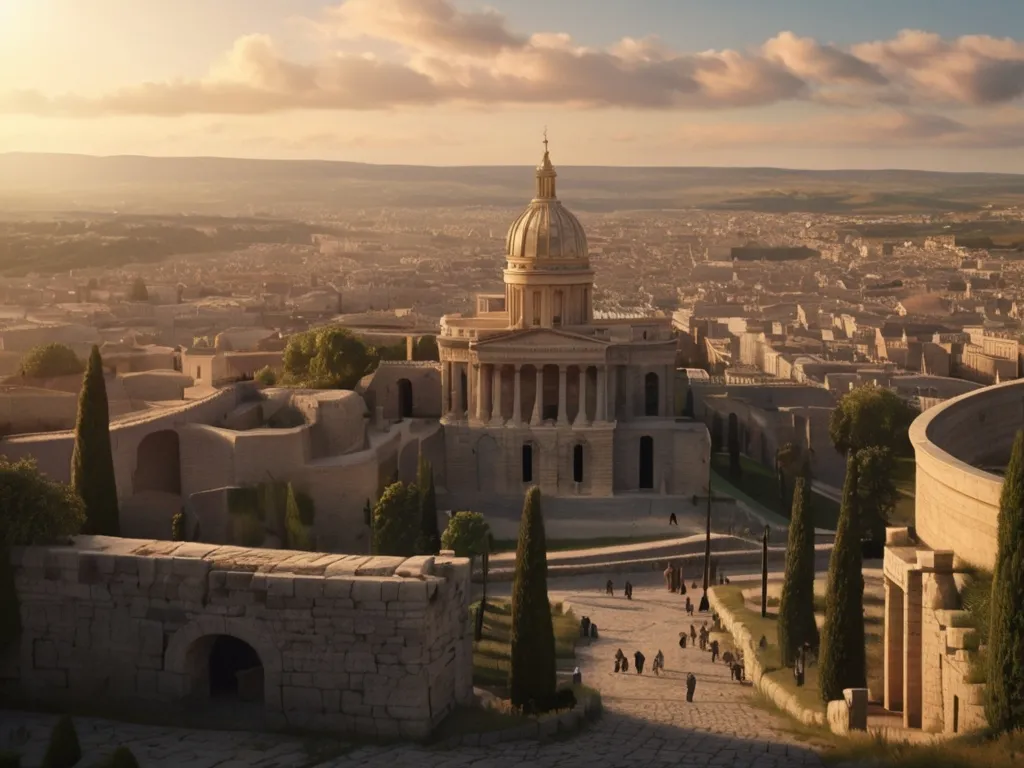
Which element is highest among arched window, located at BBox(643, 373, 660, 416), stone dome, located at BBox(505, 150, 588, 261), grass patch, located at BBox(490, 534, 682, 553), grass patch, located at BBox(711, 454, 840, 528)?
stone dome, located at BBox(505, 150, 588, 261)

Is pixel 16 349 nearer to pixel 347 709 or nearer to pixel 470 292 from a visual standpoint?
pixel 347 709

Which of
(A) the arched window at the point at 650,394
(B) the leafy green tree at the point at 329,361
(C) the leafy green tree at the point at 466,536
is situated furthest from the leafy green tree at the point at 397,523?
(A) the arched window at the point at 650,394

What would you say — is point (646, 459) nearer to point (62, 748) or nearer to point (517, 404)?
point (517, 404)

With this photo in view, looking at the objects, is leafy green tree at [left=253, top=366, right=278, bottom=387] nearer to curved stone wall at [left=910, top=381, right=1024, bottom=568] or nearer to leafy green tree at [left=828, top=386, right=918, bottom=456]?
leafy green tree at [left=828, top=386, right=918, bottom=456]

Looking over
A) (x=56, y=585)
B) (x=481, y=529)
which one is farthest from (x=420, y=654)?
(x=481, y=529)

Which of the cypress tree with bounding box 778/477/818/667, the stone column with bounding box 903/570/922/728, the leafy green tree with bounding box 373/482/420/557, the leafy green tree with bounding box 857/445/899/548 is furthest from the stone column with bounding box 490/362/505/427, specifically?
the stone column with bounding box 903/570/922/728

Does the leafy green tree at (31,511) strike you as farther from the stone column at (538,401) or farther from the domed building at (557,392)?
the stone column at (538,401)

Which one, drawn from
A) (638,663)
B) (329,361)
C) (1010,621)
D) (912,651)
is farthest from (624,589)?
(1010,621)
